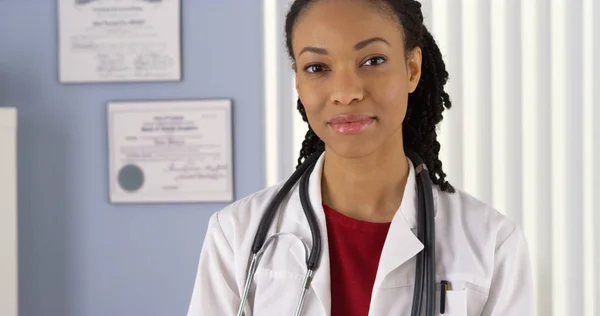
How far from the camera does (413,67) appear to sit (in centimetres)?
118

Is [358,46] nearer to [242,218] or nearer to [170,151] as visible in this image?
[242,218]

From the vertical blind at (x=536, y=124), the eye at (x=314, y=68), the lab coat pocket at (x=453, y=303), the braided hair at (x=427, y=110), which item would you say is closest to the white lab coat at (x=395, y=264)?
the lab coat pocket at (x=453, y=303)

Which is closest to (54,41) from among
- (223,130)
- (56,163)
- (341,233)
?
(56,163)

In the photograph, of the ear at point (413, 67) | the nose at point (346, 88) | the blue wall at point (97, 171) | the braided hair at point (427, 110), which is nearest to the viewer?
the nose at point (346, 88)

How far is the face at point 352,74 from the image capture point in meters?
1.08

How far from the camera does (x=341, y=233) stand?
1183mm

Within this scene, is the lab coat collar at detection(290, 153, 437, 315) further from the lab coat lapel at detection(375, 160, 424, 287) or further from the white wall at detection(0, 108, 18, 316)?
the white wall at detection(0, 108, 18, 316)

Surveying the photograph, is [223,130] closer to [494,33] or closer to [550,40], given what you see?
[494,33]

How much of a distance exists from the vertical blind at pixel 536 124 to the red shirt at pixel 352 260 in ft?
3.60

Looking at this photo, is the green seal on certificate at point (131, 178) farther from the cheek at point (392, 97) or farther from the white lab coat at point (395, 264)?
the cheek at point (392, 97)

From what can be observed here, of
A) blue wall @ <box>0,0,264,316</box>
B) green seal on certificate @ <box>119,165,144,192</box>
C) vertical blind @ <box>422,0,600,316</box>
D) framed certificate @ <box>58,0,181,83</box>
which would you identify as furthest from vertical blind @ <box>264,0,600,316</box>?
green seal on certificate @ <box>119,165,144,192</box>

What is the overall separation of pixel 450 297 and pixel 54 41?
1757 mm

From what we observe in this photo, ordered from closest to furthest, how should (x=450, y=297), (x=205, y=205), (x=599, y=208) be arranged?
(x=450, y=297) → (x=599, y=208) → (x=205, y=205)

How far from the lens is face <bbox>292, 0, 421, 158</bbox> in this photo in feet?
3.53
